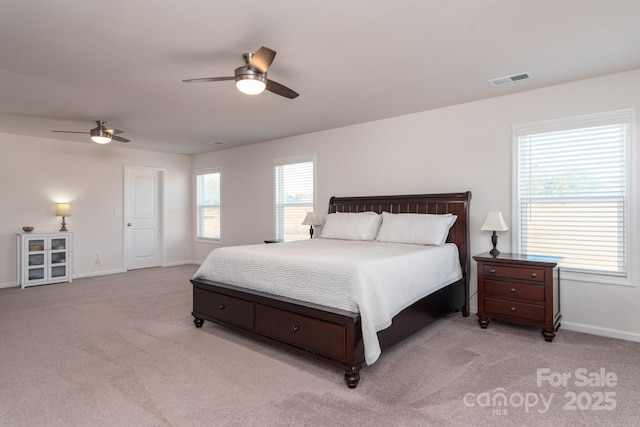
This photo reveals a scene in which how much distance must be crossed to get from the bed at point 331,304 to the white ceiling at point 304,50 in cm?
145

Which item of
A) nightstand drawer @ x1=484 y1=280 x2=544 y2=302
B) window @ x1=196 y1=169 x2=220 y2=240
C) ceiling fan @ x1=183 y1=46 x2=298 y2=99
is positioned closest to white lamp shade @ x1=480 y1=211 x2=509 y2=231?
nightstand drawer @ x1=484 y1=280 x2=544 y2=302

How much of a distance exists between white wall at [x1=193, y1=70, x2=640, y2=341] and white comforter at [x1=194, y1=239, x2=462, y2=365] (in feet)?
3.22

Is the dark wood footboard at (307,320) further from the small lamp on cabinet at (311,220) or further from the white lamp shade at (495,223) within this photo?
the small lamp on cabinet at (311,220)

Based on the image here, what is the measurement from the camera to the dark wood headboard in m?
3.96

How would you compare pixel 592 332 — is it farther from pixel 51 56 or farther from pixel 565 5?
pixel 51 56

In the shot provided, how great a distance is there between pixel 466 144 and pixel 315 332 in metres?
2.85

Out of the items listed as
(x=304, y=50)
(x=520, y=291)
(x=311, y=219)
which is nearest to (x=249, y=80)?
(x=304, y=50)

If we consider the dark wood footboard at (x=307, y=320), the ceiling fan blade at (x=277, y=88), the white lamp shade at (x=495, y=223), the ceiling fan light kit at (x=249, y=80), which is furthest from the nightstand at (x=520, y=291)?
the ceiling fan light kit at (x=249, y=80)

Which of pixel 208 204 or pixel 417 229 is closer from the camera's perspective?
pixel 417 229

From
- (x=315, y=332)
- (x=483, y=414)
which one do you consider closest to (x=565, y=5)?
(x=483, y=414)

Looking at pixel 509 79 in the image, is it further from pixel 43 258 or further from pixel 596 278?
pixel 43 258

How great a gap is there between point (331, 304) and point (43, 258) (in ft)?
18.0

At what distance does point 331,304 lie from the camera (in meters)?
2.49

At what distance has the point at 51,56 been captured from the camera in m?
2.75
